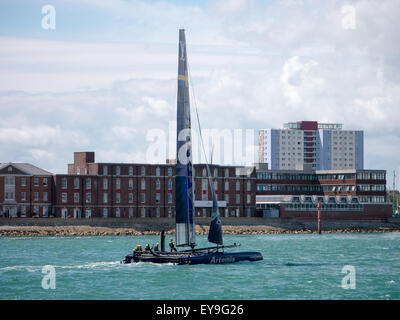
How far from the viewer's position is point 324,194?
543 ft

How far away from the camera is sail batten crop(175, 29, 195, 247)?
2298 inches

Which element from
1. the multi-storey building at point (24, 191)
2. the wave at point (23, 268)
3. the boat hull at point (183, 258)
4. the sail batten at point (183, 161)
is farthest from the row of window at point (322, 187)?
the wave at point (23, 268)

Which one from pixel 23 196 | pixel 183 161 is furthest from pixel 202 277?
pixel 23 196

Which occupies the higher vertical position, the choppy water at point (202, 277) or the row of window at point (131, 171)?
the row of window at point (131, 171)

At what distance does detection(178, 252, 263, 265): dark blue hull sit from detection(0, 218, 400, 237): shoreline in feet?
178

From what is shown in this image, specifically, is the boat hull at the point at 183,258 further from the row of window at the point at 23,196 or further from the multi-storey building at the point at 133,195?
the multi-storey building at the point at 133,195

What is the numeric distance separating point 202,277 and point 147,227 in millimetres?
69153

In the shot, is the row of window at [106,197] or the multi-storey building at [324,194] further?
the multi-storey building at [324,194]

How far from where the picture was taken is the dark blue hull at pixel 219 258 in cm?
5817

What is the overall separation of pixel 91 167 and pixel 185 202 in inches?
2655

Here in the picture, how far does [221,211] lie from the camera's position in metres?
136

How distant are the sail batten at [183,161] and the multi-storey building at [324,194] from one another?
85.6 metres

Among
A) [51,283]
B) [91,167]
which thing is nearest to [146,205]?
[91,167]
